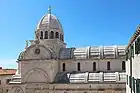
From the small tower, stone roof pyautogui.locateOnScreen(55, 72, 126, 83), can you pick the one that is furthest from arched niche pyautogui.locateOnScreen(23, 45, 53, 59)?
stone roof pyautogui.locateOnScreen(55, 72, 126, 83)

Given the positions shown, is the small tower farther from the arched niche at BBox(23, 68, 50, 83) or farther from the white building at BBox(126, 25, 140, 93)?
the white building at BBox(126, 25, 140, 93)

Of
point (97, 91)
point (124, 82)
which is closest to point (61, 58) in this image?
point (97, 91)

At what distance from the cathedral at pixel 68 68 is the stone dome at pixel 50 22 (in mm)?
1699

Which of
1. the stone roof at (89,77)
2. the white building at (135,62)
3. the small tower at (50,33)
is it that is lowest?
the stone roof at (89,77)

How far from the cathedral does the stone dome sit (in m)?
1.70

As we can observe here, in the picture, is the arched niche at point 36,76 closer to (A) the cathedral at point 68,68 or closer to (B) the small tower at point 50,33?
(A) the cathedral at point 68,68

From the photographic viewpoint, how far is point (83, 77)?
104 ft

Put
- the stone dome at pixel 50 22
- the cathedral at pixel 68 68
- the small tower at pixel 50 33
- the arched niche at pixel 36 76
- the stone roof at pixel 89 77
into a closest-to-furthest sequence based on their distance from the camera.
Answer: the stone roof at pixel 89 77, the cathedral at pixel 68 68, the arched niche at pixel 36 76, the small tower at pixel 50 33, the stone dome at pixel 50 22

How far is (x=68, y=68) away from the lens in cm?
3362

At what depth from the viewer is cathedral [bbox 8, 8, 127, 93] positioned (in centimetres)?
3059

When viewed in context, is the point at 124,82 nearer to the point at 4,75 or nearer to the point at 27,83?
the point at 27,83

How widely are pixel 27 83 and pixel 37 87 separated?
5.19 feet

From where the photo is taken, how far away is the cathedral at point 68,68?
1204 inches

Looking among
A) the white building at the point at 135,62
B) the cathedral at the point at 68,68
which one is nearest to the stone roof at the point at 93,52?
the cathedral at the point at 68,68
